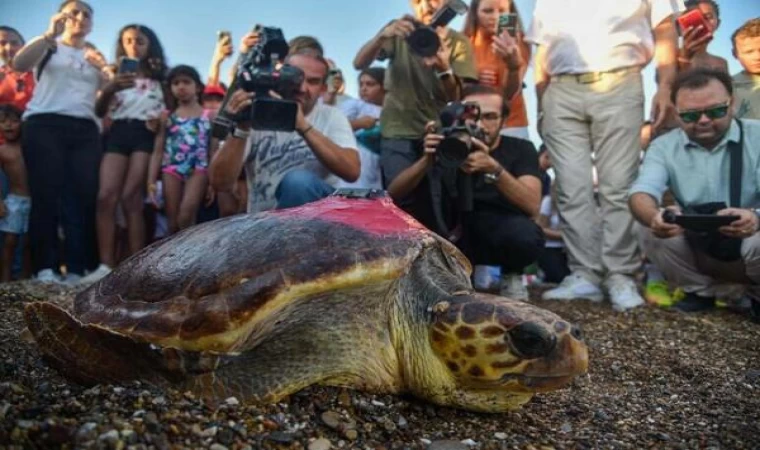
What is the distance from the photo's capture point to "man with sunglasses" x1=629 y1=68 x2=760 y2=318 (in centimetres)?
281

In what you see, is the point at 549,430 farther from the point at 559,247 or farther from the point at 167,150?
the point at 559,247

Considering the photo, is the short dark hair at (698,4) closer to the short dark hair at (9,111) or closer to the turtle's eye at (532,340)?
the turtle's eye at (532,340)

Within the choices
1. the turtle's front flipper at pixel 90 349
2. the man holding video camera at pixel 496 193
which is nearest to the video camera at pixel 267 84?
the man holding video camera at pixel 496 193

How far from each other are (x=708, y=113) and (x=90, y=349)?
2749 millimetres

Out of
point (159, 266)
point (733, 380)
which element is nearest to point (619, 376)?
point (733, 380)

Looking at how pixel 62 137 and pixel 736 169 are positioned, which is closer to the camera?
pixel 736 169

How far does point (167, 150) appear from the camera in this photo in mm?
3797

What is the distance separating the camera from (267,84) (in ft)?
8.05

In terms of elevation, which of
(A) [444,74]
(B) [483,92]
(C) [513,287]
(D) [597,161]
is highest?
(A) [444,74]

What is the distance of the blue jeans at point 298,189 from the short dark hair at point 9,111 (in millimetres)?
2206

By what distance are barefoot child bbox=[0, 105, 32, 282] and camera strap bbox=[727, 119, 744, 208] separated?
12.9 feet

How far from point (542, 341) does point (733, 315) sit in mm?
2265

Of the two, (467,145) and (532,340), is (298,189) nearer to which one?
(467,145)

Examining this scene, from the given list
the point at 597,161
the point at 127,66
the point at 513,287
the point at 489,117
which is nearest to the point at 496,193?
the point at 489,117
